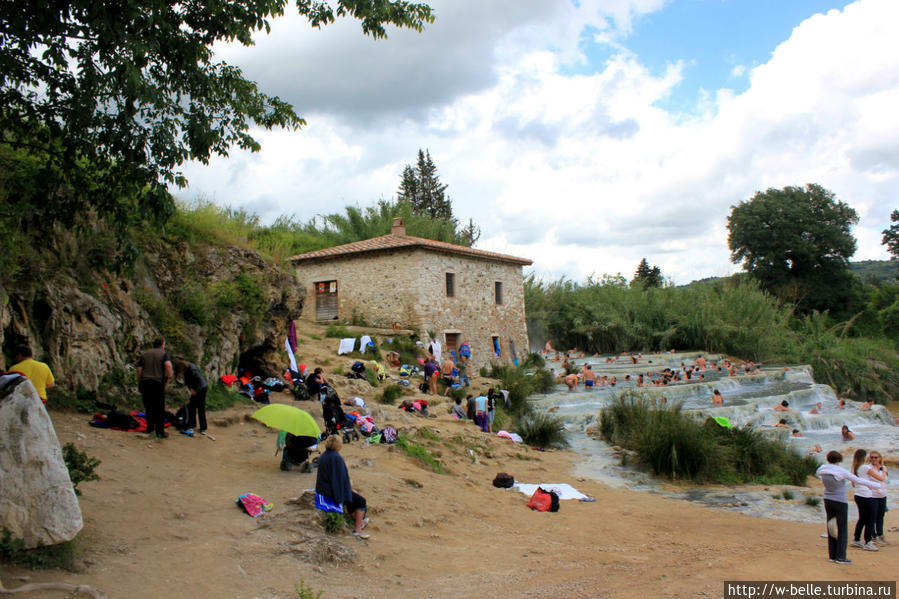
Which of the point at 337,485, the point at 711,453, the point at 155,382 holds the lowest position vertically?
the point at 711,453

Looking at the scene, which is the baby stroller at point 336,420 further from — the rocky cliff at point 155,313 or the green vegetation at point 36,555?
the green vegetation at point 36,555

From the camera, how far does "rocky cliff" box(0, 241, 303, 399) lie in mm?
8344

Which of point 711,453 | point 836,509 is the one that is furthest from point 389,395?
point 836,509

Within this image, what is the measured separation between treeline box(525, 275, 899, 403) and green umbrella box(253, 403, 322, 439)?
81.1 feet

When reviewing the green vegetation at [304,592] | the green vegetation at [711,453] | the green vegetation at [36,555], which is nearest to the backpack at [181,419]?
the green vegetation at [36,555]

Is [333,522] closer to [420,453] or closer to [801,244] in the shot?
[420,453]

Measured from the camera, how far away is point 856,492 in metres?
7.36

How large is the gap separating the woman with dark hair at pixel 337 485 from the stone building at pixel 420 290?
16.5m

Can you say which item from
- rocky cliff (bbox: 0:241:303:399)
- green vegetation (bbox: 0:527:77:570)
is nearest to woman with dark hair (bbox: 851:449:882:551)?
green vegetation (bbox: 0:527:77:570)

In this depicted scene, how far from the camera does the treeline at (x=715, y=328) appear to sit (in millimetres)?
26766

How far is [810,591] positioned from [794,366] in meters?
23.1

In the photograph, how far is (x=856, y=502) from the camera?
7391 mm

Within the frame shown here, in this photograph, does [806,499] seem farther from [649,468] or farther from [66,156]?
[66,156]

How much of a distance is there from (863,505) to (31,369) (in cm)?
942
